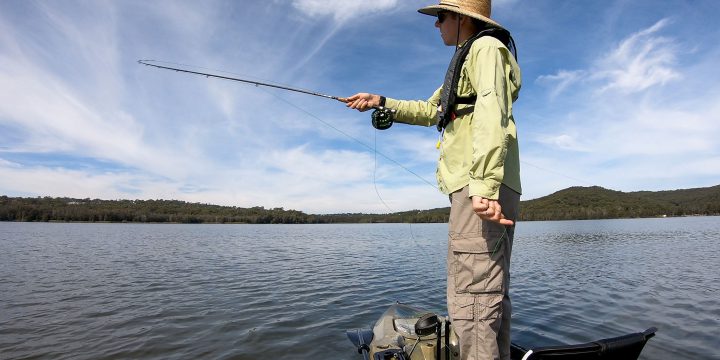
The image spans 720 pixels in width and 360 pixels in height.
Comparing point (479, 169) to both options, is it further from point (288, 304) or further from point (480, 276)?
point (288, 304)

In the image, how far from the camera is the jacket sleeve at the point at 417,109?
13.2 feet

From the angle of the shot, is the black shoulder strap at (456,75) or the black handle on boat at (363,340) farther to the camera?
the black handle on boat at (363,340)

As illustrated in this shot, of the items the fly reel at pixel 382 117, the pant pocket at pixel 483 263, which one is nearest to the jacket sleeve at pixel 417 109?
the fly reel at pixel 382 117

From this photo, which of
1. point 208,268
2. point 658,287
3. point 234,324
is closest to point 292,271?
point 208,268

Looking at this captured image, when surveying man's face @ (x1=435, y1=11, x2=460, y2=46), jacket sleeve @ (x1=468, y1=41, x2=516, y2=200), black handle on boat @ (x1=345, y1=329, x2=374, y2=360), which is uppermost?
man's face @ (x1=435, y1=11, x2=460, y2=46)

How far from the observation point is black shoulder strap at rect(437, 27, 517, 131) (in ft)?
10.3

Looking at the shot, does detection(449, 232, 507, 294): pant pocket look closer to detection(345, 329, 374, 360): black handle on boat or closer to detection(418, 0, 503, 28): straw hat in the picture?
detection(418, 0, 503, 28): straw hat

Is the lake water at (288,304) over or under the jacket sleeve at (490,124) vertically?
under

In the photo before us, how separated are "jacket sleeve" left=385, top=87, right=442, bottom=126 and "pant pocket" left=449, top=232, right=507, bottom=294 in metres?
Result: 1.58

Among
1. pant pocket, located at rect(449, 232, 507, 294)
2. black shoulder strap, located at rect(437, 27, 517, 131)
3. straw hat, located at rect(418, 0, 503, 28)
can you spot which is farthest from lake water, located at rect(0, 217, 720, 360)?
straw hat, located at rect(418, 0, 503, 28)

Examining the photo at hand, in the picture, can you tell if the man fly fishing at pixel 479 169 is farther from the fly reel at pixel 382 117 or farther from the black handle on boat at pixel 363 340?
the black handle on boat at pixel 363 340

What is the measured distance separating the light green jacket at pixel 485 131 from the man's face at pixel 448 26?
0.47m

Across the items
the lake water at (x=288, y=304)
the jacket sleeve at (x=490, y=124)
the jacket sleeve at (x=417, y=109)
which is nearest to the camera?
the jacket sleeve at (x=490, y=124)

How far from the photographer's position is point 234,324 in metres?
10.6
